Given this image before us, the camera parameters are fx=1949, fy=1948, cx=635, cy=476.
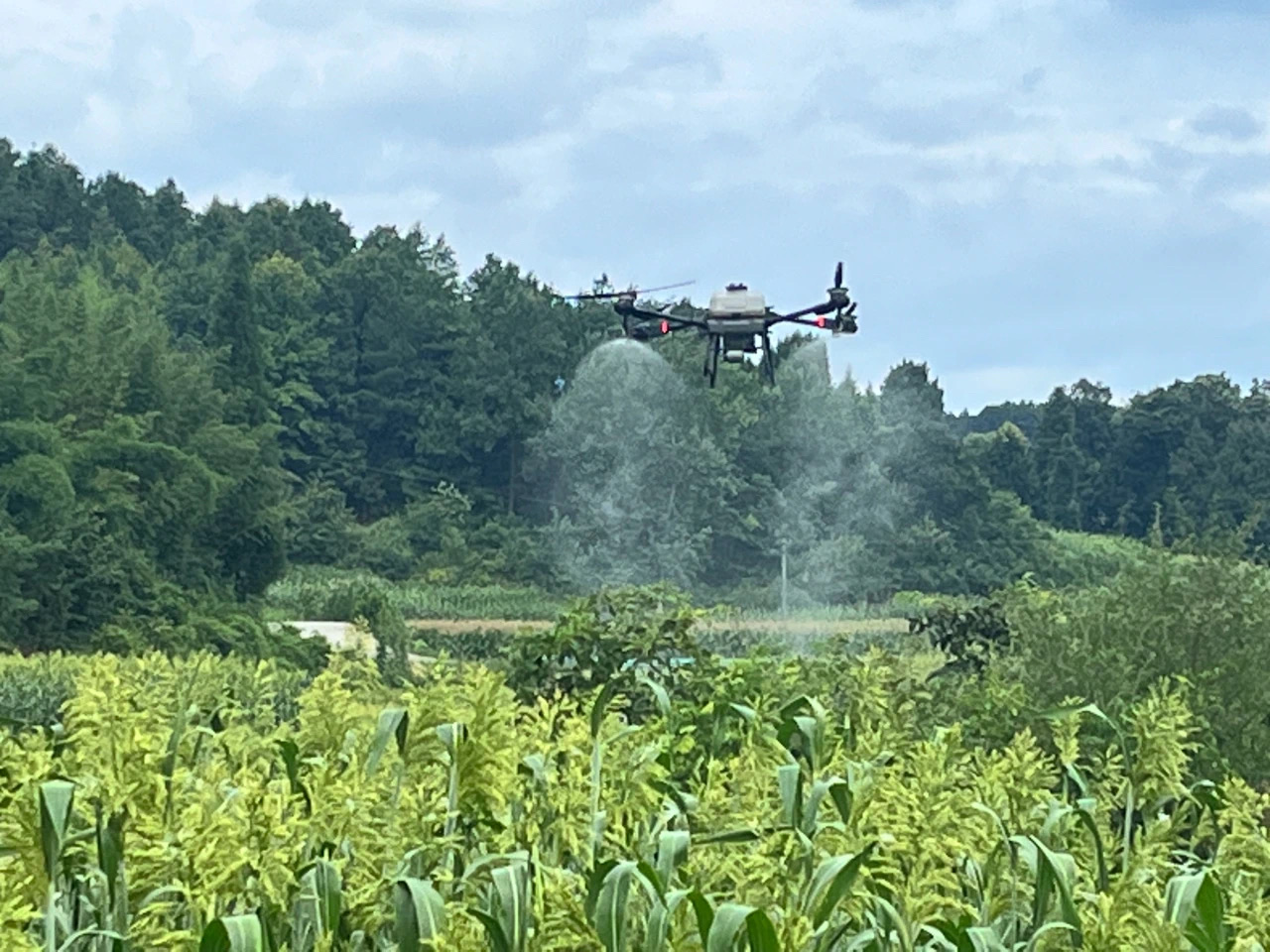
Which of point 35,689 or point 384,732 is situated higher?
point 384,732

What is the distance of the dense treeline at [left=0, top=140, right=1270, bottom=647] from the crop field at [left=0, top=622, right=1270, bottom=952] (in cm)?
2518

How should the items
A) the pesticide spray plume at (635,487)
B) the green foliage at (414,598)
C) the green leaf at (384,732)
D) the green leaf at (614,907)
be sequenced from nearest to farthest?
the green leaf at (614,907)
the green leaf at (384,732)
the green foliage at (414,598)
the pesticide spray plume at (635,487)

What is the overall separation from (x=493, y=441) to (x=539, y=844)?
156ft

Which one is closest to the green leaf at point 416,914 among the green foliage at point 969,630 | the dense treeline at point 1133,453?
the green foliage at point 969,630

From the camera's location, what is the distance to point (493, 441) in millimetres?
50312

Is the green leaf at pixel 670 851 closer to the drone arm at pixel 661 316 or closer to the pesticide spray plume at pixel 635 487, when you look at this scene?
the drone arm at pixel 661 316

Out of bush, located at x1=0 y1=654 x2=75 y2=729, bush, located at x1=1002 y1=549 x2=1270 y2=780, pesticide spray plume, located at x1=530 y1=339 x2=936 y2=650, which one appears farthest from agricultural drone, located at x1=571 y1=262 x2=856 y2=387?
pesticide spray plume, located at x1=530 y1=339 x2=936 y2=650

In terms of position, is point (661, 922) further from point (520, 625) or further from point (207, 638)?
point (520, 625)

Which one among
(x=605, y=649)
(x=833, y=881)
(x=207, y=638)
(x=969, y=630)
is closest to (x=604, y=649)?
(x=605, y=649)

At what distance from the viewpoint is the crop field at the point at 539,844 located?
2383mm

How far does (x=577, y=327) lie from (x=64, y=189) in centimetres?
2139

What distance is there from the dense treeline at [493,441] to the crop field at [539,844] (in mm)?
25176

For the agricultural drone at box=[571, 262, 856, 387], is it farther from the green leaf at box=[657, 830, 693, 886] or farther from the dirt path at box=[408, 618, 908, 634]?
the green leaf at box=[657, 830, 693, 886]

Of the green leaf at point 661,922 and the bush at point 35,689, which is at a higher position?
the green leaf at point 661,922
